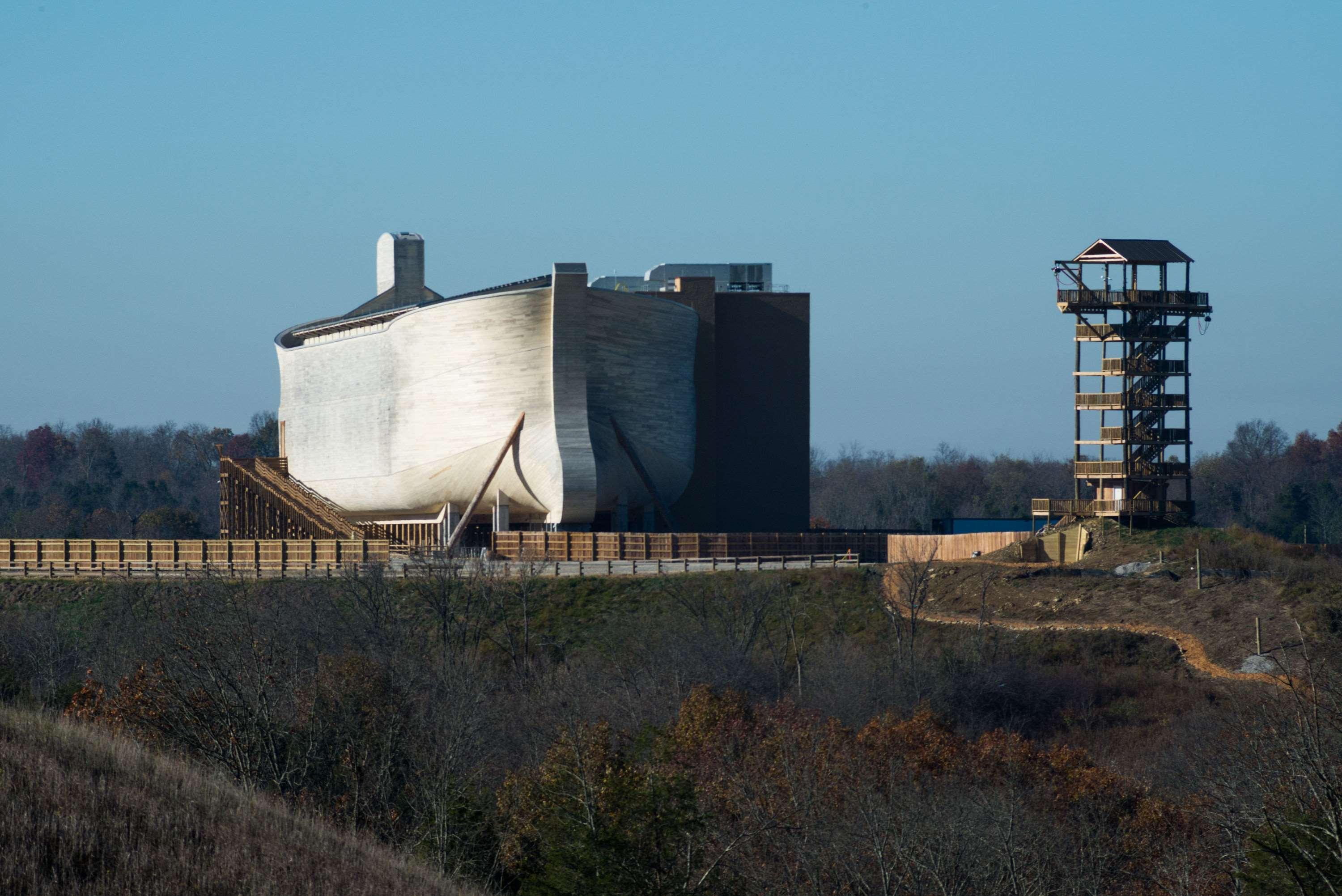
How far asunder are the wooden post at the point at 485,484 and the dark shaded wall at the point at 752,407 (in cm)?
1100

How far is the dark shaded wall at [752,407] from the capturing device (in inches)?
2655

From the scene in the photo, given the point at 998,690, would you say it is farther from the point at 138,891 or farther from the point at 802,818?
the point at 138,891

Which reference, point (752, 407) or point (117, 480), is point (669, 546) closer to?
point (752, 407)

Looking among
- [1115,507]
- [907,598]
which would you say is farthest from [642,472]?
[1115,507]

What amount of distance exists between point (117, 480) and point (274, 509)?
252 ft

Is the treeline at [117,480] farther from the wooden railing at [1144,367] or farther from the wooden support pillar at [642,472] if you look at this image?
the wooden railing at [1144,367]

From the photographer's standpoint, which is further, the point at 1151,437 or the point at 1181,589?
the point at 1151,437

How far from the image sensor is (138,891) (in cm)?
1409

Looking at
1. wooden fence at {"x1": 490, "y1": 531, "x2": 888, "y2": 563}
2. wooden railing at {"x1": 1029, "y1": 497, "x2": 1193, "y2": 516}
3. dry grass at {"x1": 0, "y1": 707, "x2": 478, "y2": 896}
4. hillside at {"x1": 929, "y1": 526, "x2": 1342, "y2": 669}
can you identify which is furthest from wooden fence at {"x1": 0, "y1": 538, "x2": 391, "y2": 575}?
dry grass at {"x1": 0, "y1": 707, "x2": 478, "y2": 896}

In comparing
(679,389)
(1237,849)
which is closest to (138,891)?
(1237,849)

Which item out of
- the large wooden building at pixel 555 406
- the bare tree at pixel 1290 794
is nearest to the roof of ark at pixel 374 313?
the large wooden building at pixel 555 406

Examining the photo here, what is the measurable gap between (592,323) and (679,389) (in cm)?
625

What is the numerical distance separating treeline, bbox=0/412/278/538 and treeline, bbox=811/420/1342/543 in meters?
47.2

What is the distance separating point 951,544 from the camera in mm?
54688
